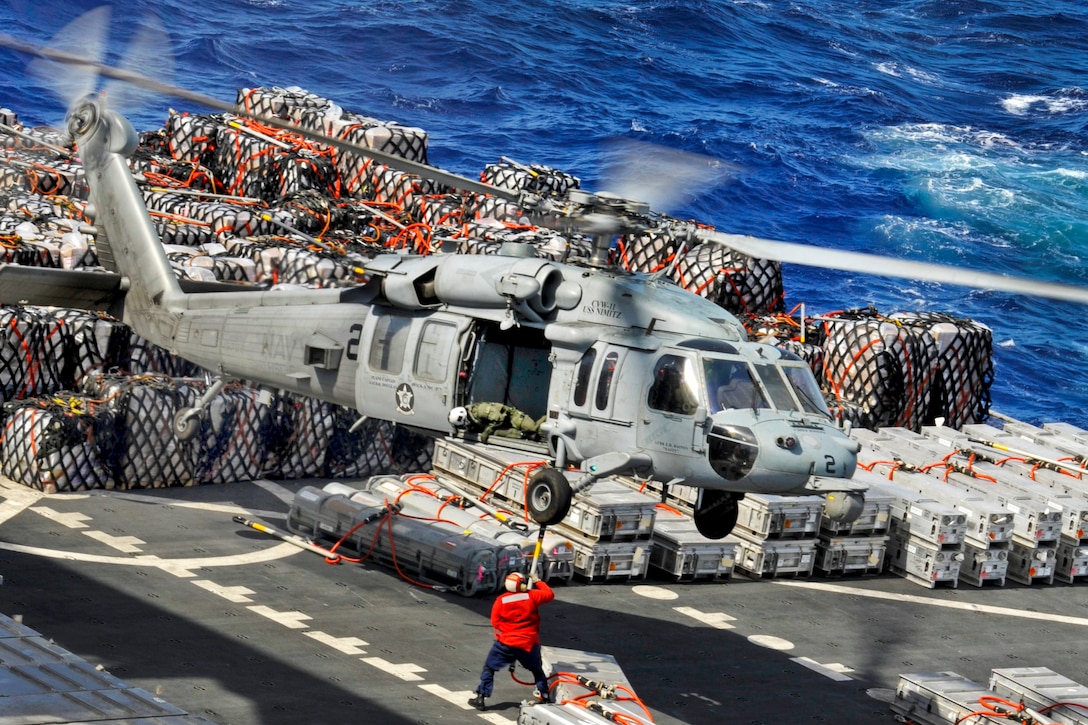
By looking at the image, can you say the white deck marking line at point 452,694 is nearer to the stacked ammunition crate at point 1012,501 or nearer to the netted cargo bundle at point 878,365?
the stacked ammunition crate at point 1012,501

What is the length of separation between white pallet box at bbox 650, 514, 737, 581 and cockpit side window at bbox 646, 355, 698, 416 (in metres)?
6.26

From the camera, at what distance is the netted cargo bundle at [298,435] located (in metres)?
25.2

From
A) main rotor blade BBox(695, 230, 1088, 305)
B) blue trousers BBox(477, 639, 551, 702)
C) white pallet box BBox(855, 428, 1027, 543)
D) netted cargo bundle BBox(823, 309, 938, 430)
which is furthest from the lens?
netted cargo bundle BBox(823, 309, 938, 430)

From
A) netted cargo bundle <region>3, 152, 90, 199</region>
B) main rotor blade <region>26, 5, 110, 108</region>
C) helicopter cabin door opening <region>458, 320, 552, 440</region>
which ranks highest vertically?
main rotor blade <region>26, 5, 110, 108</region>

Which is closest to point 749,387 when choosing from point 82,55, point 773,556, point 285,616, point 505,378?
point 505,378

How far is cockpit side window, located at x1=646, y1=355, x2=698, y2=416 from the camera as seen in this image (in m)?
17.2

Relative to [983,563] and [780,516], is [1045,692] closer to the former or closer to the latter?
[780,516]

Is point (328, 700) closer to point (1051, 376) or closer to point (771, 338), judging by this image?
point (771, 338)

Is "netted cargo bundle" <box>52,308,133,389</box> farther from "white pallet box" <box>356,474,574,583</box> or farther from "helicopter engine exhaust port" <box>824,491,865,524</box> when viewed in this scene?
"helicopter engine exhaust port" <box>824,491,865,524</box>

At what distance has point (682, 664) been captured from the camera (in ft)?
65.4

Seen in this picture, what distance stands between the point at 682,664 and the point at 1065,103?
7785cm

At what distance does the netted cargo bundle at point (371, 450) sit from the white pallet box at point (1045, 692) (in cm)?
1114

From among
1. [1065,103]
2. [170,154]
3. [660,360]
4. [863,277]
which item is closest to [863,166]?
[863,277]

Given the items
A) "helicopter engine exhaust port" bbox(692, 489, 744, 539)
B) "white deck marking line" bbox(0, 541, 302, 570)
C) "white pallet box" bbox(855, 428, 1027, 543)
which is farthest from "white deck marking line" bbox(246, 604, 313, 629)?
"white pallet box" bbox(855, 428, 1027, 543)
